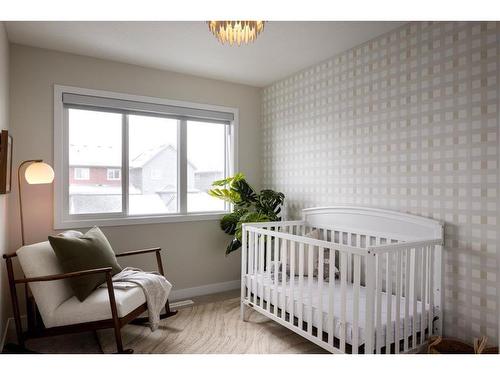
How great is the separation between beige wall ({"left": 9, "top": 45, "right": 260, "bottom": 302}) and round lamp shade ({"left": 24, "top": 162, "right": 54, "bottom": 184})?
0.43 metres

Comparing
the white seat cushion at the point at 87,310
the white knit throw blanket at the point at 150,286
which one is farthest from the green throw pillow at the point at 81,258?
the white knit throw blanket at the point at 150,286

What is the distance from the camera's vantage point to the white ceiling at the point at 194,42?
2.52 metres

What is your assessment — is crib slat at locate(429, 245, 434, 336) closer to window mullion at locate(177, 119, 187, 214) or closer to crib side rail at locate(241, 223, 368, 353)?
crib side rail at locate(241, 223, 368, 353)

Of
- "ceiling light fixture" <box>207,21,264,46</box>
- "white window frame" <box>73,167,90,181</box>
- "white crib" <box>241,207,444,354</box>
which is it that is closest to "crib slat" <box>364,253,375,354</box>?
"white crib" <box>241,207,444,354</box>

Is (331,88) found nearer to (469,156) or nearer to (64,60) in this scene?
(469,156)

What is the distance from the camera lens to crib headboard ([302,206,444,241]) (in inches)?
91.2

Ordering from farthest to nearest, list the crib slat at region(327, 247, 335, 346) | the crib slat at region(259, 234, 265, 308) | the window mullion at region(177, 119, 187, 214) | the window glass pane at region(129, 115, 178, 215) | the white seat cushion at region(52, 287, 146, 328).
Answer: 1. the window mullion at region(177, 119, 187, 214)
2. the window glass pane at region(129, 115, 178, 215)
3. the crib slat at region(259, 234, 265, 308)
4. the white seat cushion at region(52, 287, 146, 328)
5. the crib slat at region(327, 247, 335, 346)

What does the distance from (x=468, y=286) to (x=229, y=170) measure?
2541 millimetres

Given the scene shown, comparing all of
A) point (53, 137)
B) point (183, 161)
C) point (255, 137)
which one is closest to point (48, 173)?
point (53, 137)

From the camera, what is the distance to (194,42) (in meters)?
2.80

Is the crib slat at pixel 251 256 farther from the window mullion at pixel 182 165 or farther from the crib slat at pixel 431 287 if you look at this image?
the crib slat at pixel 431 287

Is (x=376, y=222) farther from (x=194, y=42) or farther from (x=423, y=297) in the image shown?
(x=194, y=42)

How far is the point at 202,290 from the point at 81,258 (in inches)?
62.3

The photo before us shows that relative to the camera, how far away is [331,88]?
3.13 metres
